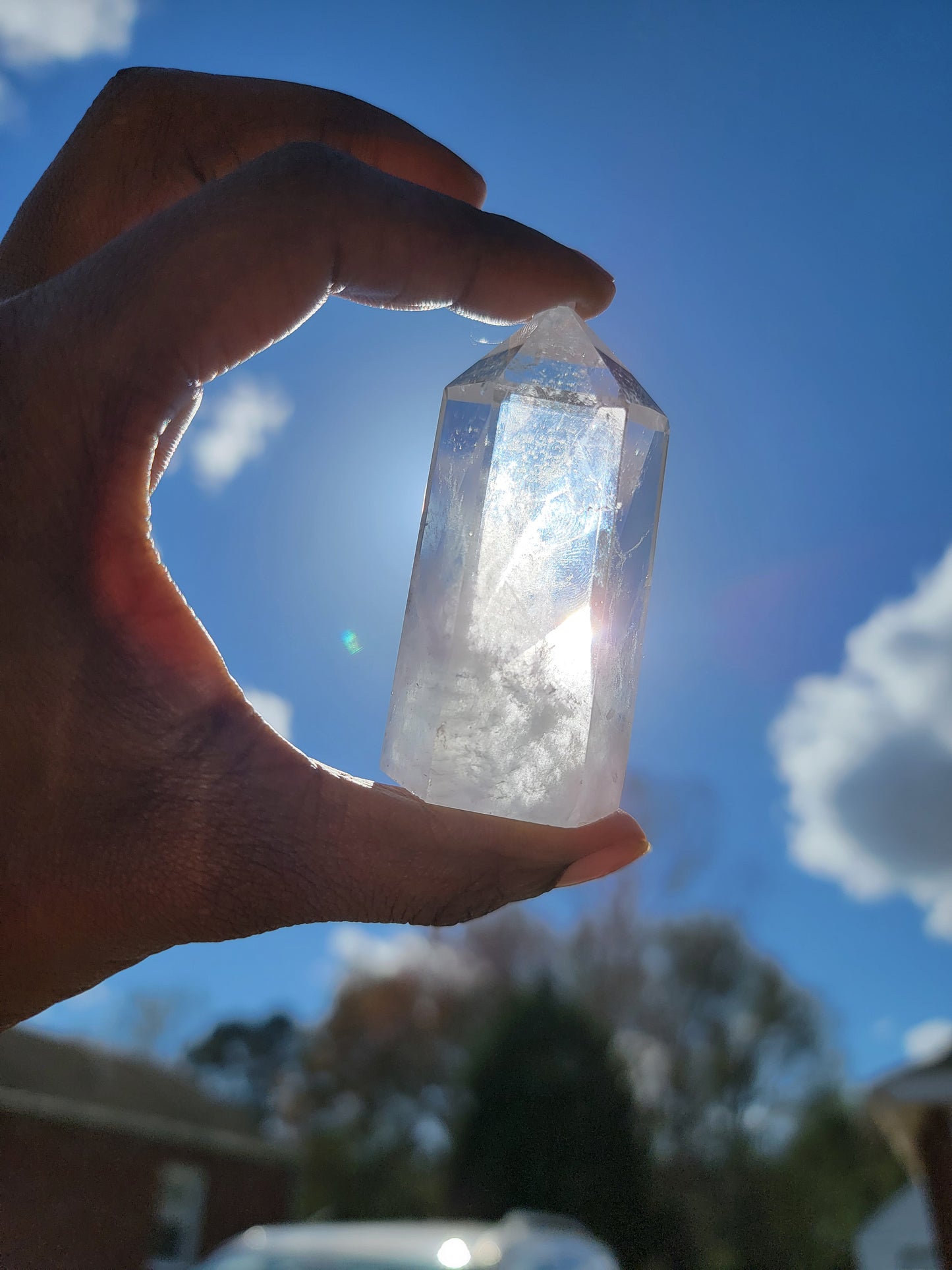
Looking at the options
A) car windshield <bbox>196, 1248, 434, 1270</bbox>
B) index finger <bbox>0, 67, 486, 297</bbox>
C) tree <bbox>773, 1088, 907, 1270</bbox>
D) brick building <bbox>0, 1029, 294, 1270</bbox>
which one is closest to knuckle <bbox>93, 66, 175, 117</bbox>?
index finger <bbox>0, 67, 486, 297</bbox>

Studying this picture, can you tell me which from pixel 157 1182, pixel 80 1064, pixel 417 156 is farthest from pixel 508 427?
pixel 80 1064

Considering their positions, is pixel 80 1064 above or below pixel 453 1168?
above

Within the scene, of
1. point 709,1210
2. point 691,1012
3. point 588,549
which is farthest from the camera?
point 691,1012

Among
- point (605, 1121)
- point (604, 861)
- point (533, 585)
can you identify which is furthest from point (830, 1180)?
point (533, 585)

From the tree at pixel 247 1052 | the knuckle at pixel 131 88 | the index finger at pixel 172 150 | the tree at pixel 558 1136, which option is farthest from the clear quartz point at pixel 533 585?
the tree at pixel 247 1052

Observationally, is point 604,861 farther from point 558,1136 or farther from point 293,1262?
point 558,1136

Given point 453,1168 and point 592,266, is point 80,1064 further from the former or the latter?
point 592,266

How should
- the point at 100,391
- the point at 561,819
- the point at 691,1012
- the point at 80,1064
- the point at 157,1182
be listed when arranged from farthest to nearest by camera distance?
the point at 691,1012 < the point at 80,1064 < the point at 157,1182 < the point at 561,819 < the point at 100,391
